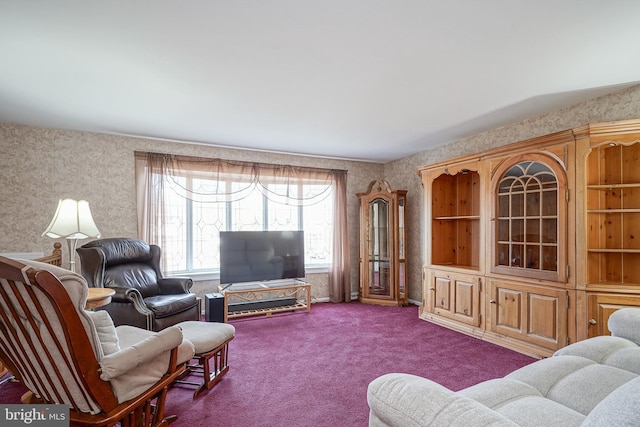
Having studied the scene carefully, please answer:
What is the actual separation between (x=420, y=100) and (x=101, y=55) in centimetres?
259

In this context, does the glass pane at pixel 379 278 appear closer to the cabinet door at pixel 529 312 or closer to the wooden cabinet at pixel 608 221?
the cabinet door at pixel 529 312

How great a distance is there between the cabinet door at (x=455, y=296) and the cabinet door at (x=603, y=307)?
1.07 meters

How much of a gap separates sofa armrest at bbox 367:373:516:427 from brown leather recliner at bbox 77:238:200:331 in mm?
2719

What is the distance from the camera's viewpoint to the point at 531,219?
331 cm

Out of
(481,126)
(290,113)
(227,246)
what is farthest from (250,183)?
(481,126)

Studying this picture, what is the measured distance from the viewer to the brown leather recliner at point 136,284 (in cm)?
317

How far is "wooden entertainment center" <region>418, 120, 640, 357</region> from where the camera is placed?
2.80 metres

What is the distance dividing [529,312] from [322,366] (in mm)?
2048

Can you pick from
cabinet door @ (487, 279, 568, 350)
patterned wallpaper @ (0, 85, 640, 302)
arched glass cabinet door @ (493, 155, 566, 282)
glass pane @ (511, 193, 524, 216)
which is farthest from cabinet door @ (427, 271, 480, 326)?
patterned wallpaper @ (0, 85, 640, 302)

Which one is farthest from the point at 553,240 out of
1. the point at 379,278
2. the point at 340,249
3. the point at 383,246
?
the point at 340,249

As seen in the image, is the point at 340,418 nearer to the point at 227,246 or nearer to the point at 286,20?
the point at 286,20

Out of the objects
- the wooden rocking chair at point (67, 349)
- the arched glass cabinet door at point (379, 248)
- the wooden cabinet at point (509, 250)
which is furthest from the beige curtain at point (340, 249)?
the wooden rocking chair at point (67, 349)

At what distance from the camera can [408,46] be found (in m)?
2.19

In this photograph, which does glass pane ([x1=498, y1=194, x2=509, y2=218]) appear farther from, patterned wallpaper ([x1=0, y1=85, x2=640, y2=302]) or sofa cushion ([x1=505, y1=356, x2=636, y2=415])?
sofa cushion ([x1=505, y1=356, x2=636, y2=415])
